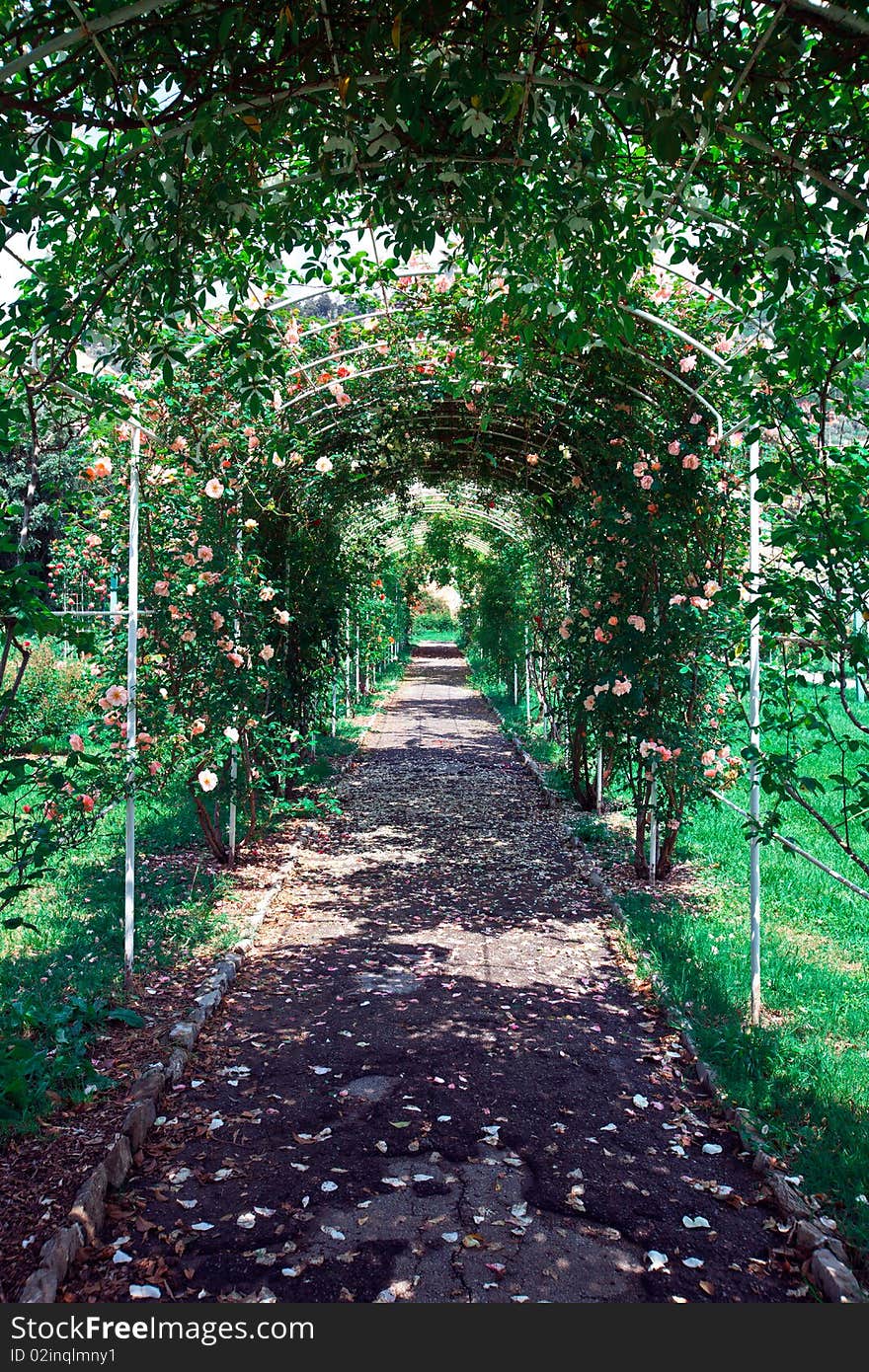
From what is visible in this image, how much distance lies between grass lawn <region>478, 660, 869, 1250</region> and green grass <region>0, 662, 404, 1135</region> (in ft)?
7.77

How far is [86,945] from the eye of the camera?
4875 mm

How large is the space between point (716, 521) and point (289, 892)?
146 inches

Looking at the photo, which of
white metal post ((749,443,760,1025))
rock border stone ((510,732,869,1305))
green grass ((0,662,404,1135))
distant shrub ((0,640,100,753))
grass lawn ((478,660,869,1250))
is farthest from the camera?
white metal post ((749,443,760,1025))

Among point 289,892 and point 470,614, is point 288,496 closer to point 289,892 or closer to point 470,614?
point 289,892

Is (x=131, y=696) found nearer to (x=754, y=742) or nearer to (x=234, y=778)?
(x=234, y=778)

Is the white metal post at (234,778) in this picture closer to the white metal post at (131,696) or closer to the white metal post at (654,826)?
the white metal post at (131,696)

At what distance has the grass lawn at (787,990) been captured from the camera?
3.18 metres

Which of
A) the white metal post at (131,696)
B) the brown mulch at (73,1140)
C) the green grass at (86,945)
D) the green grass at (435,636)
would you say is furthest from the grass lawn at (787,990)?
the green grass at (435,636)

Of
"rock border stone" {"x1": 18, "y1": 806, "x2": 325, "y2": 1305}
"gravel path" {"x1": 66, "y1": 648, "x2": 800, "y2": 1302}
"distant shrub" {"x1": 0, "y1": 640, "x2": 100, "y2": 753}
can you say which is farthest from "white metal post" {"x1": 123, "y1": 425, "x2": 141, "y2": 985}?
"gravel path" {"x1": 66, "y1": 648, "x2": 800, "y2": 1302}

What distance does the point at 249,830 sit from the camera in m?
7.12

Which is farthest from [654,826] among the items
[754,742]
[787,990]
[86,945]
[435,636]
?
[435,636]

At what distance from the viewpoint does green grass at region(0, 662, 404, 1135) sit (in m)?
3.38

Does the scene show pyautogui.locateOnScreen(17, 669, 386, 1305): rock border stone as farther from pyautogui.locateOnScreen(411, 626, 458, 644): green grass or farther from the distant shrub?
pyautogui.locateOnScreen(411, 626, 458, 644): green grass

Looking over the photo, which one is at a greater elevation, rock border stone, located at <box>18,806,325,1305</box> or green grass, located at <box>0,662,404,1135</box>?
green grass, located at <box>0,662,404,1135</box>
